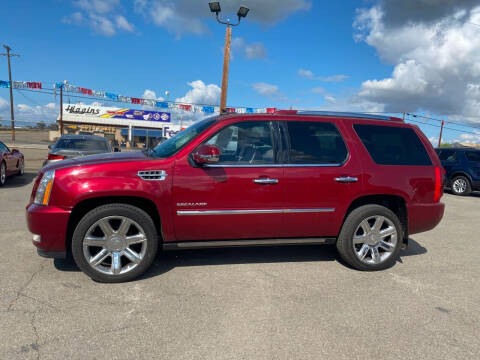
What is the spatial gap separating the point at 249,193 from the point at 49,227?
6.62 feet

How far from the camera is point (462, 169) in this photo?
11.3 m

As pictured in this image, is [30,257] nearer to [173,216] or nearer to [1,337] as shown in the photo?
[1,337]

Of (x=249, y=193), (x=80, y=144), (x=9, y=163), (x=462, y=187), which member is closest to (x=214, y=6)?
(x=80, y=144)

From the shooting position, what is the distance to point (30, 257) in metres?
3.97

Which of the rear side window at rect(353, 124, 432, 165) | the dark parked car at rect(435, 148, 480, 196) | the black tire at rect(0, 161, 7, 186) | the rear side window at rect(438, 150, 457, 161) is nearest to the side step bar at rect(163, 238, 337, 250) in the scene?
the rear side window at rect(353, 124, 432, 165)

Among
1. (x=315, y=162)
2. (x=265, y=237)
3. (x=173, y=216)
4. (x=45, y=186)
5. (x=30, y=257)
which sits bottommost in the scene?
(x=30, y=257)

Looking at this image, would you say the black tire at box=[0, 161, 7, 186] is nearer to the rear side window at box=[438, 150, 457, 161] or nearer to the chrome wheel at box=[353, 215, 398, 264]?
the chrome wheel at box=[353, 215, 398, 264]

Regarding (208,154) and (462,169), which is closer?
(208,154)

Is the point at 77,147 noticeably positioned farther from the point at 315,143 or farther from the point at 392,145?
the point at 392,145

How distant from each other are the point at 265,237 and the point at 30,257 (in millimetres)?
2821

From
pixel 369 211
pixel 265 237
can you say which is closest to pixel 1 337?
pixel 265 237

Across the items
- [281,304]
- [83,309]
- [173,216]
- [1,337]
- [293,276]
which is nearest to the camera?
[1,337]

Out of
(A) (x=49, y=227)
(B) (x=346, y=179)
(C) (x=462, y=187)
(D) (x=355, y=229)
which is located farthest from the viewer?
(C) (x=462, y=187)

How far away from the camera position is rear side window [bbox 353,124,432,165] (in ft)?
13.2
